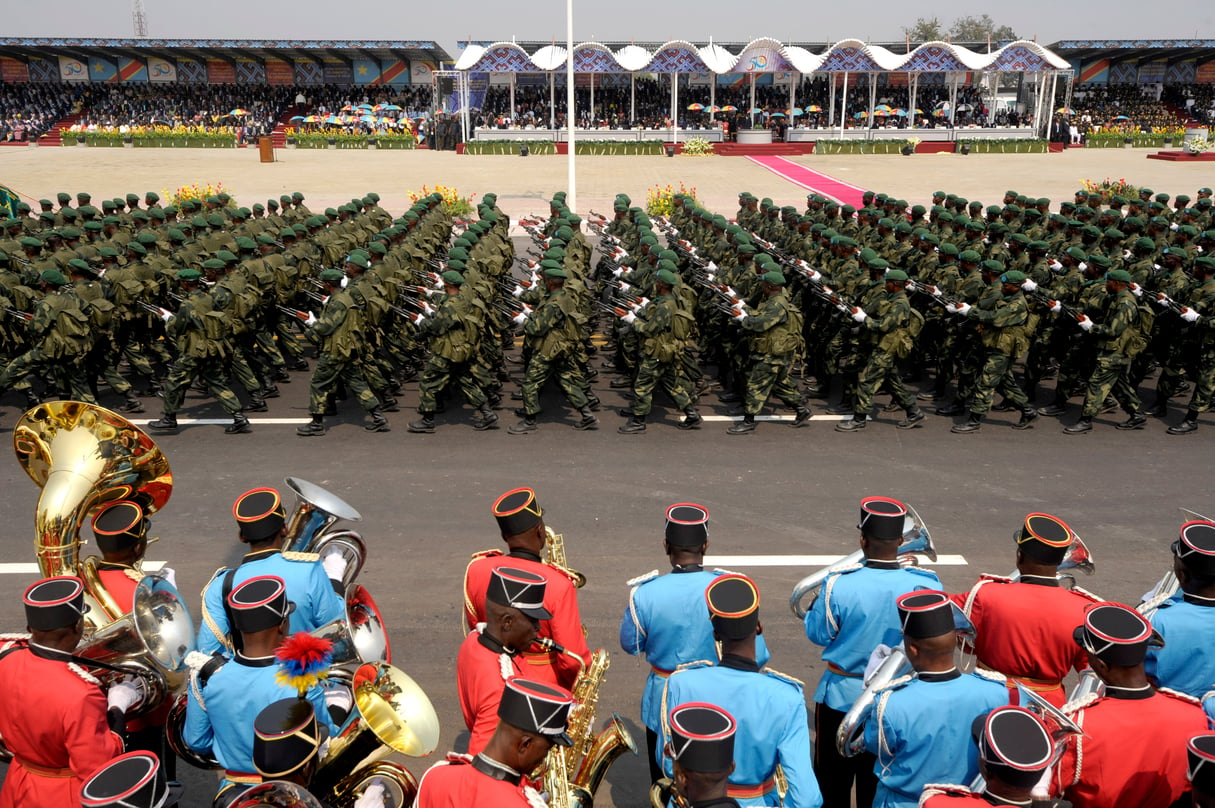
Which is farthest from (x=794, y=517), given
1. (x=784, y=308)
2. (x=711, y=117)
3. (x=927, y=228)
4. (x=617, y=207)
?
(x=711, y=117)

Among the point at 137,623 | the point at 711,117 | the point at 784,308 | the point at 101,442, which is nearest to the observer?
the point at 137,623

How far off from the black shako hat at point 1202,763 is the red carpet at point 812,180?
2464 centimetres

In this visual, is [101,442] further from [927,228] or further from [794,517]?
[927,228]

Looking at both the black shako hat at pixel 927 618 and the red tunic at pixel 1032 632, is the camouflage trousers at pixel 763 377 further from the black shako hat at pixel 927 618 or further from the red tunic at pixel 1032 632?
the black shako hat at pixel 927 618

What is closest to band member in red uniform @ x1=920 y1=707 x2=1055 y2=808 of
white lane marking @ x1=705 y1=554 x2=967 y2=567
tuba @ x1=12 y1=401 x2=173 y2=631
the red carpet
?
tuba @ x1=12 y1=401 x2=173 y2=631

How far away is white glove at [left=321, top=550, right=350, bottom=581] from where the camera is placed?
14.0 feet

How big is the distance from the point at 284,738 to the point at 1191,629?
3578 millimetres

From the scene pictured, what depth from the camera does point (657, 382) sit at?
31.3 feet

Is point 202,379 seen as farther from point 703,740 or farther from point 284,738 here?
point 703,740

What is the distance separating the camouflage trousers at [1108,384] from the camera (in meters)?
9.21

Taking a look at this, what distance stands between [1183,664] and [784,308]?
5.91 m

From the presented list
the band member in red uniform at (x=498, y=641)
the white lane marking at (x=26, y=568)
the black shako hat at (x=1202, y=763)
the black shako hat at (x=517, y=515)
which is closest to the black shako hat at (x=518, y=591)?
the band member in red uniform at (x=498, y=641)

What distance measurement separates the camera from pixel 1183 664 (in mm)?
3742

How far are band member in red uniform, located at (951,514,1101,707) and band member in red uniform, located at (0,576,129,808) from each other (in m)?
3.50
